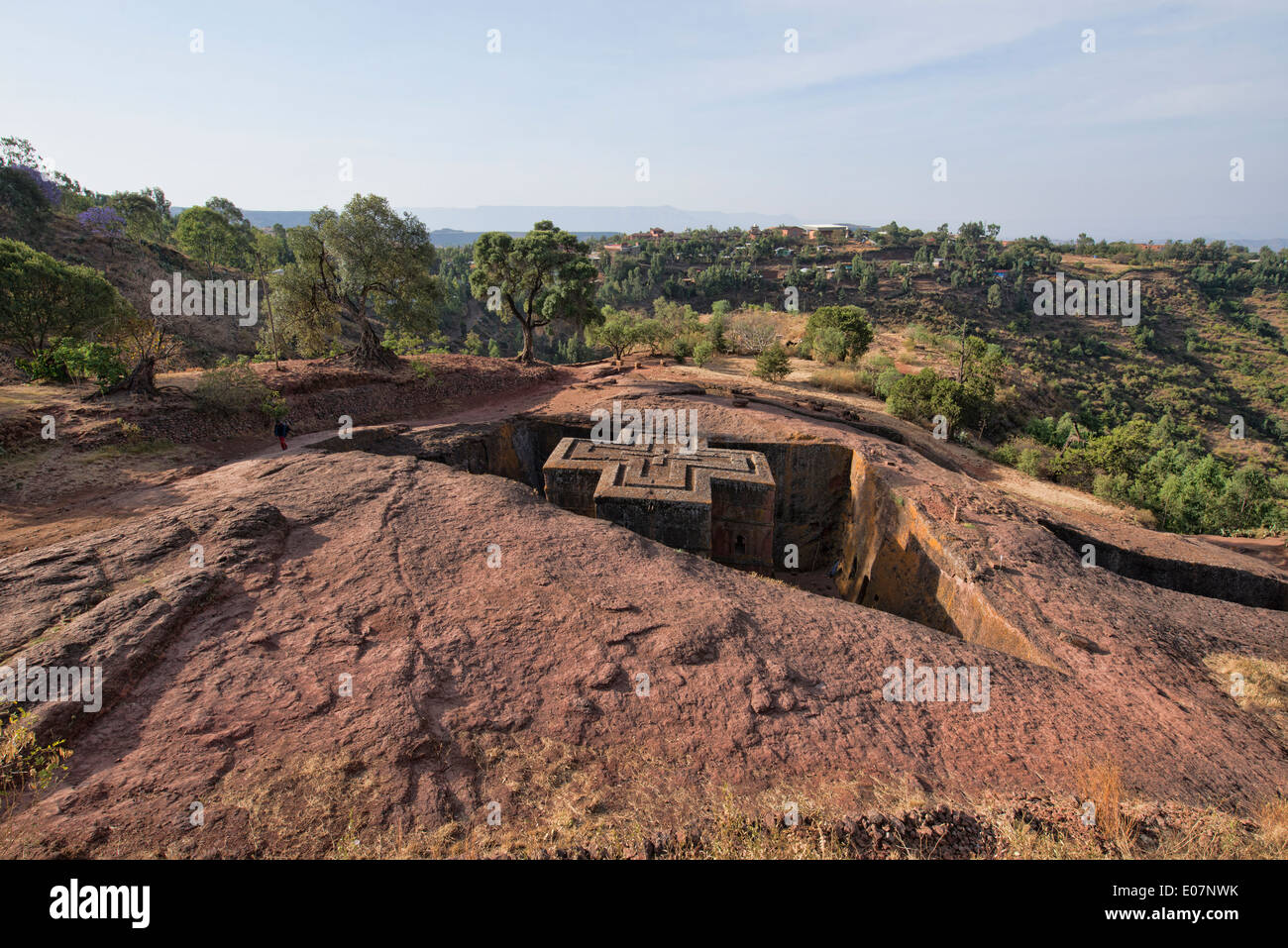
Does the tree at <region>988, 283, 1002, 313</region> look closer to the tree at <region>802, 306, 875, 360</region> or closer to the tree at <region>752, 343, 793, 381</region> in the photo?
the tree at <region>802, 306, 875, 360</region>

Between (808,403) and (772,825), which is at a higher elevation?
(808,403)

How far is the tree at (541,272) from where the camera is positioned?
70.0 feet

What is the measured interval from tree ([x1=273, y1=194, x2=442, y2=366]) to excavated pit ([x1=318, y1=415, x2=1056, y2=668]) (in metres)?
6.12

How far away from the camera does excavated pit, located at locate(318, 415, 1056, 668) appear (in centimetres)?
1004

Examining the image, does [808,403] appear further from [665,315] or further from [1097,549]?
[665,315]

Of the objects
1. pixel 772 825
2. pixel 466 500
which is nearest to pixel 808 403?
pixel 466 500

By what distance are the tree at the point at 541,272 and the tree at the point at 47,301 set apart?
1104 cm

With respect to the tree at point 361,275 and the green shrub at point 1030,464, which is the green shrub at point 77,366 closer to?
the tree at point 361,275

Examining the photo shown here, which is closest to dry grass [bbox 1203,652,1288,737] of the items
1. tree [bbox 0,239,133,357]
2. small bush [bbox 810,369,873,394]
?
small bush [bbox 810,369,873,394]

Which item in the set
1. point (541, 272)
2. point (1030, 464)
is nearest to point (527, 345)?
point (541, 272)

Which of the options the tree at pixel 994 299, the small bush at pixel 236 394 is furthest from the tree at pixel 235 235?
the tree at pixel 994 299

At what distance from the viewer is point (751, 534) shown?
11.9 m

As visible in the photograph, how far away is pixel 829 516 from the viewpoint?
15.2 metres
